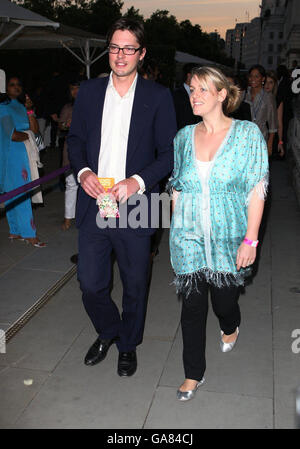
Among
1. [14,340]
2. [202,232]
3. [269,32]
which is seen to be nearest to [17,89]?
[14,340]

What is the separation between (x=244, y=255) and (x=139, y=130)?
973 mm

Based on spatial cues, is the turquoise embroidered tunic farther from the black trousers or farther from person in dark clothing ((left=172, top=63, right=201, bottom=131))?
person in dark clothing ((left=172, top=63, right=201, bottom=131))

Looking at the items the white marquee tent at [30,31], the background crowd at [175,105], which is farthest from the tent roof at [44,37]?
the background crowd at [175,105]

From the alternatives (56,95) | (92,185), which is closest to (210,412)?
(92,185)

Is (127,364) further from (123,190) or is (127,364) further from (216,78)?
(216,78)

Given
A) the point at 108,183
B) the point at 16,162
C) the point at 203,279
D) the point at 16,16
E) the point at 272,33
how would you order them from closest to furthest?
1. the point at 108,183
2. the point at 203,279
3. the point at 16,162
4. the point at 16,16
5. the point at 272,33

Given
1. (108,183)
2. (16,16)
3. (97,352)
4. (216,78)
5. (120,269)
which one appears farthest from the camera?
(16,16)

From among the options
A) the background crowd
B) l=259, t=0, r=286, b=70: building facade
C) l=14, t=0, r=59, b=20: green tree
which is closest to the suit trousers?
the background crowd

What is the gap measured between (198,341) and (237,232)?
2.29 ft

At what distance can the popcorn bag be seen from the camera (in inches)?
123

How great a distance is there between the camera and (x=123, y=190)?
311 cm

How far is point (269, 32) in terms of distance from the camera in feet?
510

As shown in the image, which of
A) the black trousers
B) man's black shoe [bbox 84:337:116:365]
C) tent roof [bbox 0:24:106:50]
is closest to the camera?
the black trousers
